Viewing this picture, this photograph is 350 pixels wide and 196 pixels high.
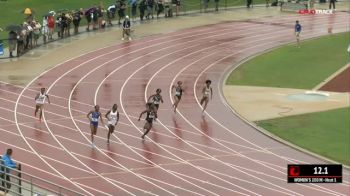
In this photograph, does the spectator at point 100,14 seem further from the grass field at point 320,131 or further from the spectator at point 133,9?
the grass field at point 320,131

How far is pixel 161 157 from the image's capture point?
27.0 meters

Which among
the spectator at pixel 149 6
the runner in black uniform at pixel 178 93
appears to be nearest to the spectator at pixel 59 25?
the spectator at pixel 149 6

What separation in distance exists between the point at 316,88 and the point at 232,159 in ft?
40.6

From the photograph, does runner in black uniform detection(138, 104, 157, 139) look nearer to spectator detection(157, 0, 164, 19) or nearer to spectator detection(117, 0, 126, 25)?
spectator detection(117, 0, 126, 25)

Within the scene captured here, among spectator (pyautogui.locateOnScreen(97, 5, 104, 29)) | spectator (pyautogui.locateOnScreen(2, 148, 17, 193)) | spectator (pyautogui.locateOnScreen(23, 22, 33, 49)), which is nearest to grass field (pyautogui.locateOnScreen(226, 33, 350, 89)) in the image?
spectator (pyautogui.locateOnScreen(97, 5, 104, 29))

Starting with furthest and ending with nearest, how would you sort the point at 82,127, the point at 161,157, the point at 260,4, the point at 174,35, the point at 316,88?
the point at 260,4 → the point at 174,35 → the point at 316,88 → the point at 82,127 → the point at 161,157

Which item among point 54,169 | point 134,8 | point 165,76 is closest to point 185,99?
point 165,76

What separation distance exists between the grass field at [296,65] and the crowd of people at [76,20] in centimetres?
825

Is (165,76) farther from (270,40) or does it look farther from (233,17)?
(233,17)

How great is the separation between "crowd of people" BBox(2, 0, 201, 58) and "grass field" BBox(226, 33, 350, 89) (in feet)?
27.1

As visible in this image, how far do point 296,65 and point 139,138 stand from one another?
53.3 feet

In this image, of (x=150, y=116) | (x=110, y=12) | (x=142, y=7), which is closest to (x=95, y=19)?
(x=110, y=12)

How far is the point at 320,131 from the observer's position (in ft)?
101

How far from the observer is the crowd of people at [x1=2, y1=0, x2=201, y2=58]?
4328 cm
